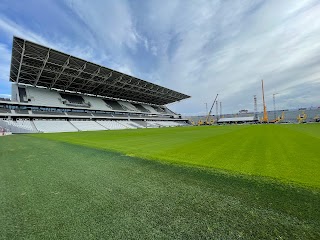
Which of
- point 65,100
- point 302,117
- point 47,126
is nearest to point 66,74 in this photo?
point 65,100

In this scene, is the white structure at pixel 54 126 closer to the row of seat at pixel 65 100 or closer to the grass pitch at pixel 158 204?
the row of seat at pixel 65 100

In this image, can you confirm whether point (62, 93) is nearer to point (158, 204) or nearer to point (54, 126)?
point (54, 126)

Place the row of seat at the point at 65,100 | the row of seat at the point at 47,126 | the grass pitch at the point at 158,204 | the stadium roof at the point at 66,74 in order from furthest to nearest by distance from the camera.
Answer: the row of seat at the point at 65,100
the row of seat at the point at 47,126
the stadium roof at the point at 66,74
the grass pitch at the point at 158,204

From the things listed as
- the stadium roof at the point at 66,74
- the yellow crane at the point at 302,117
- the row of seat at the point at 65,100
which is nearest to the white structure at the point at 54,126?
the row of seat at the point at 65,100

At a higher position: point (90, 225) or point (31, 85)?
point (31, 85)

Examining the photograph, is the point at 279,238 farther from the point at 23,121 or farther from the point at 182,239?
the point at 23,121

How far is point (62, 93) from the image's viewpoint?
50688 millimetres

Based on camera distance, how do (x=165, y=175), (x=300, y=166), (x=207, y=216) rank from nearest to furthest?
(x=207, y=216) < (x=165, y=175) < (x=300, y=166)

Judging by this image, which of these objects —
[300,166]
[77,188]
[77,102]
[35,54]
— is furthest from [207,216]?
[77,102]

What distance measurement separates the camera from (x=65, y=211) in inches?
118

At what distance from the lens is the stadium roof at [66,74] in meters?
31.8

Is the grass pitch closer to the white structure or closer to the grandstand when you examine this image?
the grandstand

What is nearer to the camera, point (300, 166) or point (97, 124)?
point (300, 166)

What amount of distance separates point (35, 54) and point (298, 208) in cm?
4150
